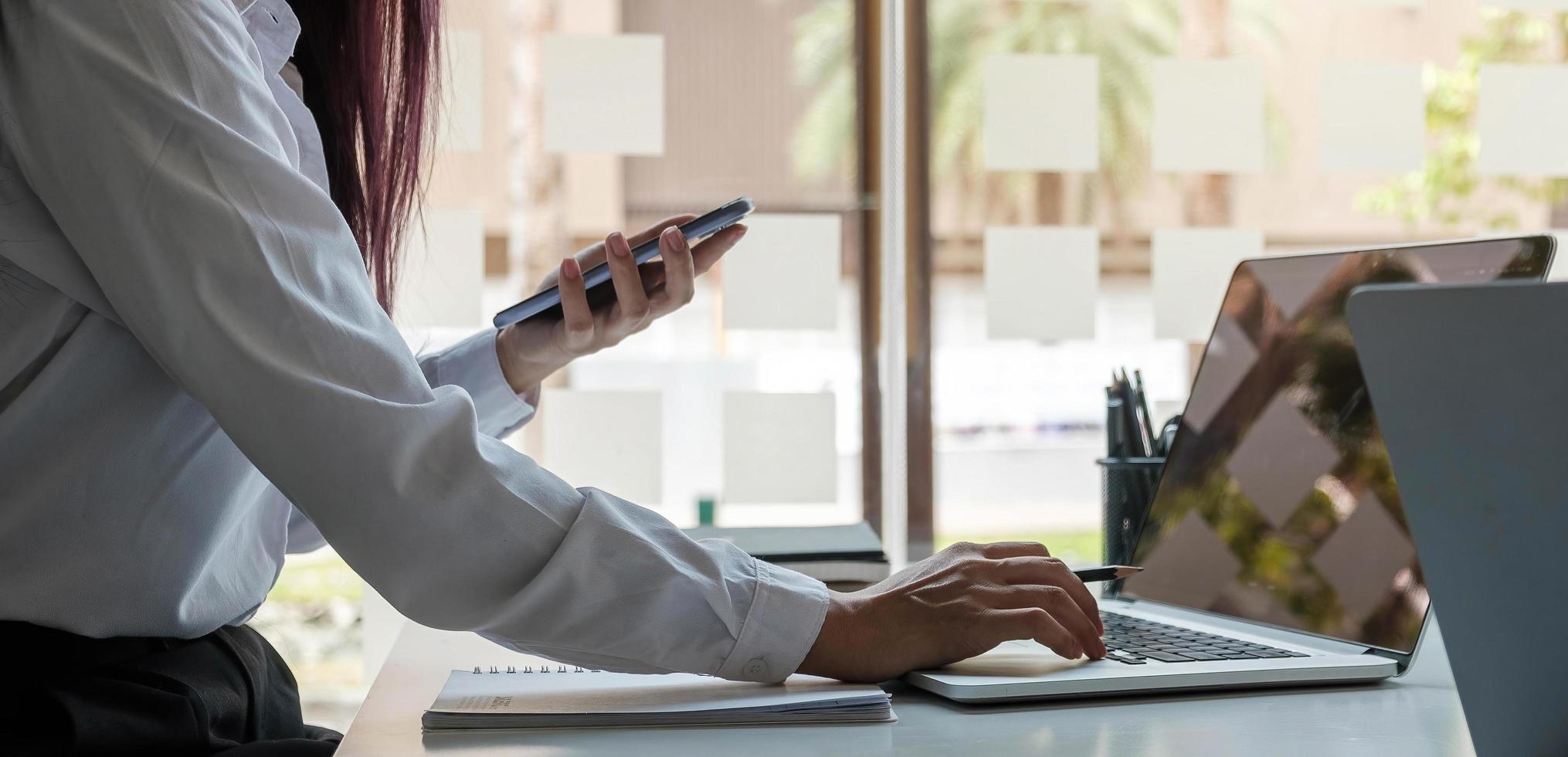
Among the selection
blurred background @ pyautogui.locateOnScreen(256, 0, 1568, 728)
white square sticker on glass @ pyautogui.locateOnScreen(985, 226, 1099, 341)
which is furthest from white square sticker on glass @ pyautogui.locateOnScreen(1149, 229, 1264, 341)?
white square sticker on glass @ pyautogui.locateOnScreen(985, 226, 1099, 341)

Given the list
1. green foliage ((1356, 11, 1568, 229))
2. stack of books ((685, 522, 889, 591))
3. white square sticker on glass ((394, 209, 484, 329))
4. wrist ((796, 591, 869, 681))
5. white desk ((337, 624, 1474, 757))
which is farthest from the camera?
green foliage ((1356, 11, 1568, 229))

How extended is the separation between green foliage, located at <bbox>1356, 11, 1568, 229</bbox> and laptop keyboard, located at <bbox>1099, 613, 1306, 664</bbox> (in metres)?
1.32

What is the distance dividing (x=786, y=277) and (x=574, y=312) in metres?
0.68

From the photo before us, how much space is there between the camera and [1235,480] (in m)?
1.10

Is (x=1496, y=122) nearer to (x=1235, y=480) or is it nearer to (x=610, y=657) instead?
(x=1235, y=480)

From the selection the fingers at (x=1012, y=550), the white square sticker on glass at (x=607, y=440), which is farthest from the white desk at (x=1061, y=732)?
the white square sticker on glass at (x=607, y=440)

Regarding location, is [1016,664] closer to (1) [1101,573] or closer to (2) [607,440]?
(1) [1101,573]

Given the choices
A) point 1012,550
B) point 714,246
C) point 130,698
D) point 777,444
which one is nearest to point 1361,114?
point 777,444

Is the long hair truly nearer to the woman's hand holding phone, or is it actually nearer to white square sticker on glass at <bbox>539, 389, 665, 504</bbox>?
the woman's hand holding phone

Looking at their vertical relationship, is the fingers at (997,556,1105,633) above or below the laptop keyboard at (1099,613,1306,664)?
above

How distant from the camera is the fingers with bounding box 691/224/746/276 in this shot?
1069 mm

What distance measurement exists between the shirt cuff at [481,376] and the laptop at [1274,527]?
589 millimetres

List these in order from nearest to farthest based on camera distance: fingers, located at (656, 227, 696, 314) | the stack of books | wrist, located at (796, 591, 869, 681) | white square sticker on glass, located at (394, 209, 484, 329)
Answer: wrist, located at (796, 591, 869, 681)
fingers, located at (656, 227, 696, 314)
the stack of books
white square sticker on glass, located at (394, 209, 484, 329)

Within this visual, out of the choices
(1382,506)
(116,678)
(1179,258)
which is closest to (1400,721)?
(1382,506)
